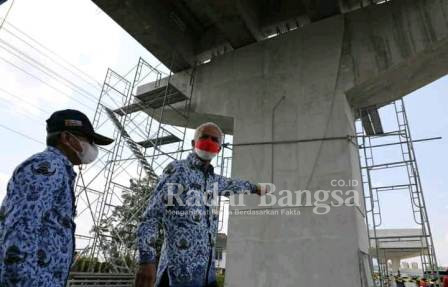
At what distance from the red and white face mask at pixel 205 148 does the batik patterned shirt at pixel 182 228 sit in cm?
14

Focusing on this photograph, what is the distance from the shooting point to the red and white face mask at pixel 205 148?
2.27 meters

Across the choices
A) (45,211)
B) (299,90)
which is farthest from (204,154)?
(299,90)

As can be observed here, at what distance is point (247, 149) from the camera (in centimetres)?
727

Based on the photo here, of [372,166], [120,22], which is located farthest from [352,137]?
[120,22]

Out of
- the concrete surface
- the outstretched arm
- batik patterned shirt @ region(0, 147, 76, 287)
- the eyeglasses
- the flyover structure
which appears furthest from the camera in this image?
the concrete surface

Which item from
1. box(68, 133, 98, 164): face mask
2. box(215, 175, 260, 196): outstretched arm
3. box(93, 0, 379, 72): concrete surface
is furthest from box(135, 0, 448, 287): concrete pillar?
box(68, 133, 98, 164): face mask

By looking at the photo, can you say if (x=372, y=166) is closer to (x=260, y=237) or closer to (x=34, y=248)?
(x=260, y=237)

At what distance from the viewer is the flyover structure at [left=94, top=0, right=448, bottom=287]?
6.01 metres

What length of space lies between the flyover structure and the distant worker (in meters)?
4.43

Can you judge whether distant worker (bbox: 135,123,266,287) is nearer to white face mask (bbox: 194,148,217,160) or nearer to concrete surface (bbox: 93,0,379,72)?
white face mask (bbox: 194,148,217,160)

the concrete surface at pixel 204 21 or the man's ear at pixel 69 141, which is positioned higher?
the concrete surface at pixel 204 21

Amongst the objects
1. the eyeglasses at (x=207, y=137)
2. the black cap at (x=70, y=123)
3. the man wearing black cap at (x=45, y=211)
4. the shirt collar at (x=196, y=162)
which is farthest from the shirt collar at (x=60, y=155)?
the eyeglasses at (x=207, y=137)

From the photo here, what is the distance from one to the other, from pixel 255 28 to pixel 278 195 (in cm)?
429

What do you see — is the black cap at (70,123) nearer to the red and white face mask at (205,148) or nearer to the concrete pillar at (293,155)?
the red and white face mask at (205,148)
